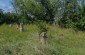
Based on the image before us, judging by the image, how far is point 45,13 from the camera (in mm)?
24812

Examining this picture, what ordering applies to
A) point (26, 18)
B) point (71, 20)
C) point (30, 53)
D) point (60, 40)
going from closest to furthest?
point (30, 53)
point (60, 40)
point (71, 20)
point (26, 18)

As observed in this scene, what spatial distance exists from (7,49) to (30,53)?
880 millimetres

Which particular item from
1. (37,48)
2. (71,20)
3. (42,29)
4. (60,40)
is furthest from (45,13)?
(37,48)

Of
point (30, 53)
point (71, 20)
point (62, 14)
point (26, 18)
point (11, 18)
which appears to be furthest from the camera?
point (11, 18)

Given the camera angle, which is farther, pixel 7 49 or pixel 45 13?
pixel 45 13

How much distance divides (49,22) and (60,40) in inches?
423

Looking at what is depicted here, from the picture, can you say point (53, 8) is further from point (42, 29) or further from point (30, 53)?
point (30, 53)

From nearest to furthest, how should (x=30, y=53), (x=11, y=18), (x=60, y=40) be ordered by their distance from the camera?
1. (x=30, y=53)
2. (x=60, y=40)
3. (x=11, y=18)

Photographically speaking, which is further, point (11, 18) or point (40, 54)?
point (11, 18)

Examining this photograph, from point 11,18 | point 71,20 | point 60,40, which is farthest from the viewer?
point 11,18

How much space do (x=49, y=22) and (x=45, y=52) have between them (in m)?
15.3

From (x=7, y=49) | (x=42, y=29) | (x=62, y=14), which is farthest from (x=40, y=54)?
(x=62, y=14)

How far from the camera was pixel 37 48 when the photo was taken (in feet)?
30.5

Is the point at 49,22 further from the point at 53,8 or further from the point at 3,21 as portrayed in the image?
the point at 3,21
